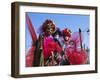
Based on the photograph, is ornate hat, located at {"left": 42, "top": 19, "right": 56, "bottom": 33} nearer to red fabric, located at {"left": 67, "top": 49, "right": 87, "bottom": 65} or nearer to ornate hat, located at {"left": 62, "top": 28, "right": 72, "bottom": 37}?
ornate hat, located at {"left": 62, "top": 28, "right": 72, "bottom": 37}

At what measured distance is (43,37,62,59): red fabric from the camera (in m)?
1.82

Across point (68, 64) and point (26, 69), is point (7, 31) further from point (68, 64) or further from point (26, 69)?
point (68, 64)

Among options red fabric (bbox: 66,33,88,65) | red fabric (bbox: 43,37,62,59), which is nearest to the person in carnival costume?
red fabric (bbox: 43,37,62,59)

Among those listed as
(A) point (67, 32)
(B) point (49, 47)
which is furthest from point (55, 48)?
(A) point (67, 32)

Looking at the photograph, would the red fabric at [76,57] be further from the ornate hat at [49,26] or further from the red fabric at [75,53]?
the ornate hat at [49,26]

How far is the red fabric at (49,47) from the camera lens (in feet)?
5.97

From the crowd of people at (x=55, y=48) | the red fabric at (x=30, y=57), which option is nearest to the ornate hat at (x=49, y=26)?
the crowd of people at (x=55, y=48)

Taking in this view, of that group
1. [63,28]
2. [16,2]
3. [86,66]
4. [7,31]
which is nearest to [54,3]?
[63,28]

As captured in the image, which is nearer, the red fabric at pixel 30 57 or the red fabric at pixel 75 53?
the red fabric at pixel 30 57

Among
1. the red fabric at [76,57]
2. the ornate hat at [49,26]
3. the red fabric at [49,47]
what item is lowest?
the red fabric at [76,57]

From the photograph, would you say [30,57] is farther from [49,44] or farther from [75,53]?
[75,53]

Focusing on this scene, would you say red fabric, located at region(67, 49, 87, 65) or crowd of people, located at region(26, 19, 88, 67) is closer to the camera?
crowd of people, located at region(26, 19, 88, 67)

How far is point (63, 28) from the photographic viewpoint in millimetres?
1890

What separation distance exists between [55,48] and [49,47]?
0.05m
